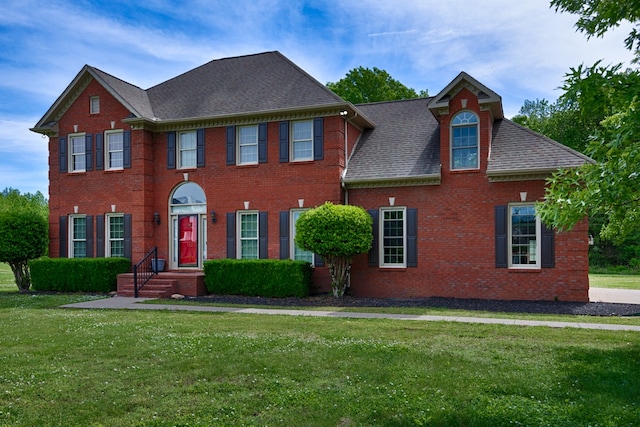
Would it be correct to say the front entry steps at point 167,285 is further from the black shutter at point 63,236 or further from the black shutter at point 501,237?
the black shutter at point 501,237

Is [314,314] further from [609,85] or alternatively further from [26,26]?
[26,26]

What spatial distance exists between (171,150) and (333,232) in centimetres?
796

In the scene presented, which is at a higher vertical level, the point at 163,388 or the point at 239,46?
the point at 239,46

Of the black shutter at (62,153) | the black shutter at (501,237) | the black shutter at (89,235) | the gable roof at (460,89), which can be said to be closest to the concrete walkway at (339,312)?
the black shutter at (501,237)

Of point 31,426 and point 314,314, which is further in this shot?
point 314,314

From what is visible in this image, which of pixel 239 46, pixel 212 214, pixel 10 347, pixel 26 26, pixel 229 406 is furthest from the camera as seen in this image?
pixel 239 46

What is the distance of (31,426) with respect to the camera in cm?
531

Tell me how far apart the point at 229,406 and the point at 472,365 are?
11.6 feet

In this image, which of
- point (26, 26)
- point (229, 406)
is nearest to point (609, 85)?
point (229, 406)

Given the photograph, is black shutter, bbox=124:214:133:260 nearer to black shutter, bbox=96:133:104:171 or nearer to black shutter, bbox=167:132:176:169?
black shutter, bbox=96:133:104:171

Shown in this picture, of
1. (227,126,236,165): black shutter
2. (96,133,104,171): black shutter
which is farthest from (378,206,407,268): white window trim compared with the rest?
(96,133,104,171): black shutter

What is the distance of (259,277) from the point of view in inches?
673

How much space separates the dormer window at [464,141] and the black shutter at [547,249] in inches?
115

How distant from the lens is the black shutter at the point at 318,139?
58.0ft
